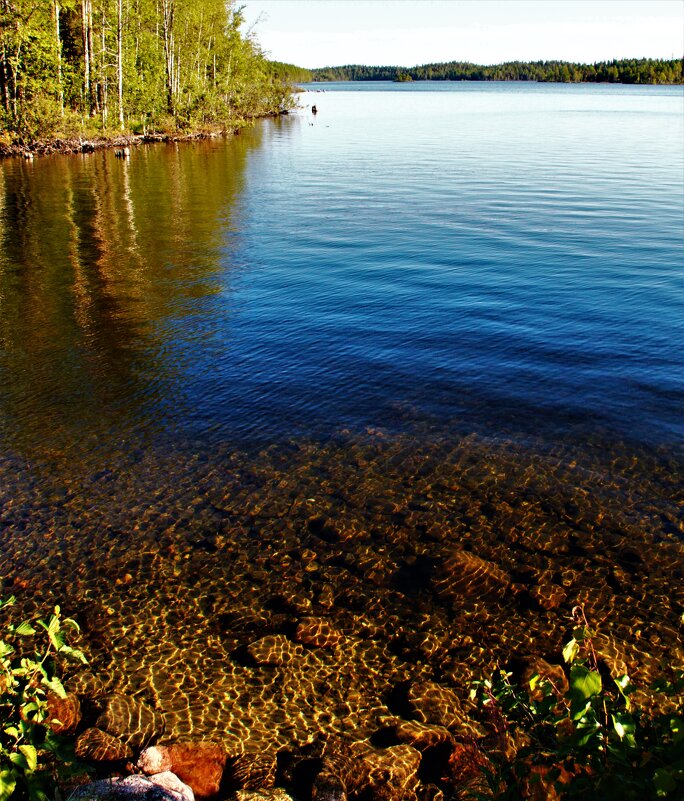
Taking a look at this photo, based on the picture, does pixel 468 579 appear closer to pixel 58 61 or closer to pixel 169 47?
pixel 58 61

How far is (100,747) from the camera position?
21.9ft

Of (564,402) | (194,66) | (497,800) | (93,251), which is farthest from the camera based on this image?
(194,66)

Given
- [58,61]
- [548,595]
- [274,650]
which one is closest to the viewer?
[274,650]

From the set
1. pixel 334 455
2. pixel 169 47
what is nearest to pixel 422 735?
pixel 334 455

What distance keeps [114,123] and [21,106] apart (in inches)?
486

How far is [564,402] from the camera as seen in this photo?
14367mm

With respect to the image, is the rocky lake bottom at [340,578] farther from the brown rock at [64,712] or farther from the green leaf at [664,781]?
the green leaf at [664,781]

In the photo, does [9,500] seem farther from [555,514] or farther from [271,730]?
[555,514]

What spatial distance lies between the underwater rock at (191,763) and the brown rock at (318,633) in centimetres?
187

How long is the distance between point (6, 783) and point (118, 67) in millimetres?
67755

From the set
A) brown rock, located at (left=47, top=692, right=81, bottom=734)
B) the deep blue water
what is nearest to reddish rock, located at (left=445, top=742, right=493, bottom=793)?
brown rock, located at (left=47, top=692, right=81, bottom=734)

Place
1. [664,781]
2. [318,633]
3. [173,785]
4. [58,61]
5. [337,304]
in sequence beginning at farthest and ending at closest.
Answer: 1. [58,61]
2. [337,304]
3. [318,633]
4. [173,785]
5. [664,781]

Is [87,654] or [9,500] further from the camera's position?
[9,500]

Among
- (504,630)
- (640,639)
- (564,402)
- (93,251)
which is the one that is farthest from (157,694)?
(93,251)
